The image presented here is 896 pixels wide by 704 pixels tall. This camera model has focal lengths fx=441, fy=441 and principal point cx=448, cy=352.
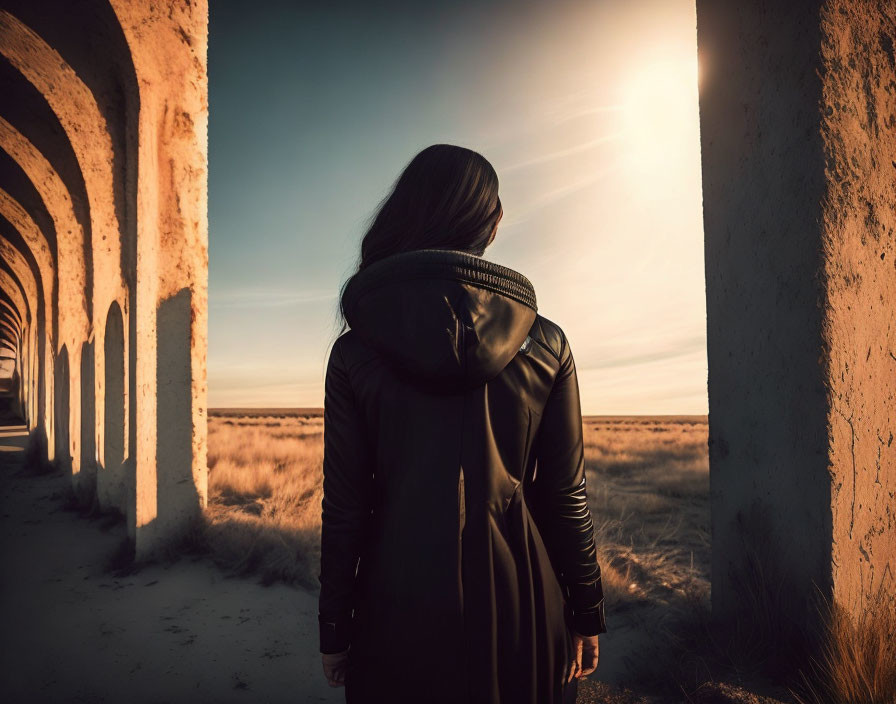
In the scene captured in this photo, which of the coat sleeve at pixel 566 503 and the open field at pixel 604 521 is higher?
the coat sleeve at pixel 566 503

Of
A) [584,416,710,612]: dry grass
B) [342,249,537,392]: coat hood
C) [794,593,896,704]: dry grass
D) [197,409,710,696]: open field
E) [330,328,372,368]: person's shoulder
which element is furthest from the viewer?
[584,416,710,612]: dry grass

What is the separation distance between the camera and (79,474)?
8086mm

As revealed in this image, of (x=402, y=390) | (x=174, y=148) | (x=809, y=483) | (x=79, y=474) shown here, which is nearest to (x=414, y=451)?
(x=402, y=390)

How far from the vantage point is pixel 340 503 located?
51.8 inches

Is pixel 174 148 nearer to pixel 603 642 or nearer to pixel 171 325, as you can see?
pixel 171 325

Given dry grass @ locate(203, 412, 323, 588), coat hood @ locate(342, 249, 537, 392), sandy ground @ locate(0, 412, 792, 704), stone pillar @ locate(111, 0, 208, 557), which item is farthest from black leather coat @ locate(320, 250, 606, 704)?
stone pillar @ locate(111, 0, 208, 557)

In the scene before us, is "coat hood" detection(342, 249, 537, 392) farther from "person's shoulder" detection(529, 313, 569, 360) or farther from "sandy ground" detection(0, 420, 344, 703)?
"sandy ground" detection(0, 420, 344, 703)

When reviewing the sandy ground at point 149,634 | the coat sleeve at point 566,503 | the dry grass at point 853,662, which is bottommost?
the sandy ground at point 149,634

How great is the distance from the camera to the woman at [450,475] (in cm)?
113

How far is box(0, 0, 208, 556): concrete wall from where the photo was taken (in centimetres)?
499

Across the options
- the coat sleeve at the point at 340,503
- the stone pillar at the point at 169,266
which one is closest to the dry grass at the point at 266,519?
the stone pillar at the point at 169,266

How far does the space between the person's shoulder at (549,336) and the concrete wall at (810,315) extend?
6.32ft

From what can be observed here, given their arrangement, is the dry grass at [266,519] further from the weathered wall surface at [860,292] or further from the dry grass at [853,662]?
the weathered wall surface at [860,292]

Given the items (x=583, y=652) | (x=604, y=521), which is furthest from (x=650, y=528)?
(x=583, y=652)
